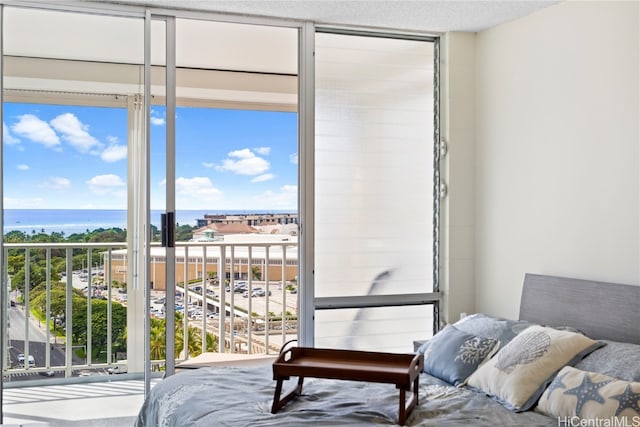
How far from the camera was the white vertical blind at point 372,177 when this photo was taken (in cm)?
434

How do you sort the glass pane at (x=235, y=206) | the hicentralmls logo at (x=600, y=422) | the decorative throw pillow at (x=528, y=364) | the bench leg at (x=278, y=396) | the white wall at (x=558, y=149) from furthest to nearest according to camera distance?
the glass pane at (x=235, y=206), the white wall at (x=558, y=149), the decorative throw pillow at (x=528, y=364), the bench leg at (x=278, y=396), the hicentralmls logo at (x=600, y=422)

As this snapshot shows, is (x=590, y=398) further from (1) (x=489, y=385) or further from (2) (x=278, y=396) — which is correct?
(2) (x=278, y=396)

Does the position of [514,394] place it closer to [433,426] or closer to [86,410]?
[433,426]

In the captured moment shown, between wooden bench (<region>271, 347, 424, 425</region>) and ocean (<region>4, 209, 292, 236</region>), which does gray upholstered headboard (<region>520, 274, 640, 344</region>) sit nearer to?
wooden bench (<region>271, 347, 424, 425</region>)

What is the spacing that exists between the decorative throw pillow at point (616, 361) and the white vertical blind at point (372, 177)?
174 centimetres

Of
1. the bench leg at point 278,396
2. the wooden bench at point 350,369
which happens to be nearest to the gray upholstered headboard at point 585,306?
the wooden bench at point 350,369

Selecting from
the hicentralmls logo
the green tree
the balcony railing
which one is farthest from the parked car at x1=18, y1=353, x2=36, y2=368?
the hicentralmls logo

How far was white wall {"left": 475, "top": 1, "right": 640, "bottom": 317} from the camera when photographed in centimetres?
330

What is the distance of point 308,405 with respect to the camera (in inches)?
108

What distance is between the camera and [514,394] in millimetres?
2814

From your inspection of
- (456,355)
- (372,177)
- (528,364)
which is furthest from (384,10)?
(528,364)

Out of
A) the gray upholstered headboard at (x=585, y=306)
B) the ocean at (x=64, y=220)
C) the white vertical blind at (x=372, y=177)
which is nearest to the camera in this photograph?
the gray upholstered headboard at (x=585, y=306)

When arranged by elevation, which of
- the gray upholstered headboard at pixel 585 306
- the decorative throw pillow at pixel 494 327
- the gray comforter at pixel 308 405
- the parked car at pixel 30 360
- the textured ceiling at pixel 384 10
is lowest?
the parked car at pixel 30 360

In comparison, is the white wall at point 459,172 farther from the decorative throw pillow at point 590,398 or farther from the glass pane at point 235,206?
the decorative throw pillow at point 590,398
